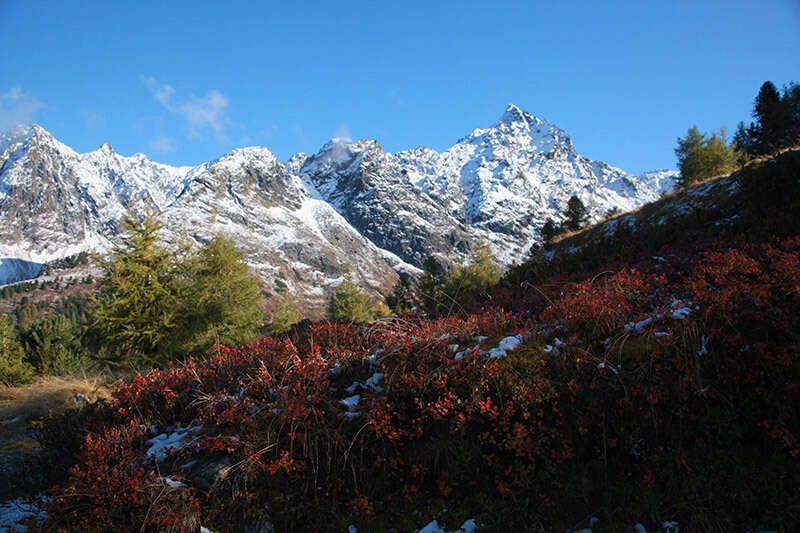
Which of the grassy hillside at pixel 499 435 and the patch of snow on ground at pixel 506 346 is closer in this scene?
the grassy hillside at pixel 499 435

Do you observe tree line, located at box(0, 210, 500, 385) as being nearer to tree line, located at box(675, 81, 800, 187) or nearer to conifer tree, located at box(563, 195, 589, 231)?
conifer tree, located at box(563, 195, 589, 231)

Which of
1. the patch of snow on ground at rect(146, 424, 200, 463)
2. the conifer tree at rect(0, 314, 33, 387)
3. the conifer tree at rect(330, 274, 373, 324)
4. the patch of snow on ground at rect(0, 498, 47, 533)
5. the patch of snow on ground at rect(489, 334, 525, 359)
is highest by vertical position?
the conifer tree at rect(330, 274, 373, 324)

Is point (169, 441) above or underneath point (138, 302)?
underneath

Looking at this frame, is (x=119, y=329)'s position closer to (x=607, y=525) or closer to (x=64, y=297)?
(x=607, y=525)

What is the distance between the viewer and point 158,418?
552 centimetres

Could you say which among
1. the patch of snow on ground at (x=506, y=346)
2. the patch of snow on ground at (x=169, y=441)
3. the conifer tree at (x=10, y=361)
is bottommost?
the patch of snow on ground at (x=169, y=441)

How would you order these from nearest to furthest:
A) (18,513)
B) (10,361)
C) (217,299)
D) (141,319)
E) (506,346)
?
(18,513), (506,346), (10,361), (141,319), (217,299)

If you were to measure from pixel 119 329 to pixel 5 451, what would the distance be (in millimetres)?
9948

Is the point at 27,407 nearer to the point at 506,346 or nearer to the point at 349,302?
the point at 506,346

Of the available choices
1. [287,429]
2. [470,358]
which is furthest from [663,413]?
[287,429]

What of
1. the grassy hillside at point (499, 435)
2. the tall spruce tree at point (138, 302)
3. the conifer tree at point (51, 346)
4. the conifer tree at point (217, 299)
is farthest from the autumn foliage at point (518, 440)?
the conifer tree at point (51, 346)

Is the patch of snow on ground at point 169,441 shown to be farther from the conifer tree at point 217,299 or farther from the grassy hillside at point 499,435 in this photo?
the conifer tree at point 217,299

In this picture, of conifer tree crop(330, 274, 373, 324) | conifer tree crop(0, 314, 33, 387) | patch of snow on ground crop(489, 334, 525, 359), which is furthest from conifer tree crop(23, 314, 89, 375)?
conifer tree crop(330, 274, 373, 324)

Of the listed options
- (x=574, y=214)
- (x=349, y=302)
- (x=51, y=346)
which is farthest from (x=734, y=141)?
(x=51, y=346)
